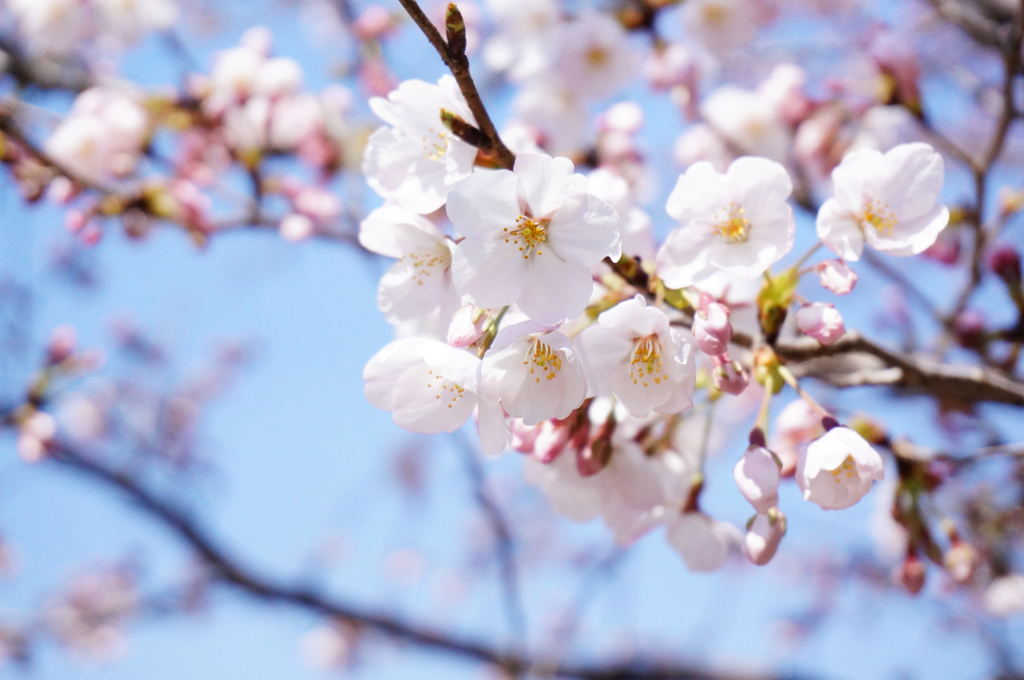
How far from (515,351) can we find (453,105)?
1.31 feet

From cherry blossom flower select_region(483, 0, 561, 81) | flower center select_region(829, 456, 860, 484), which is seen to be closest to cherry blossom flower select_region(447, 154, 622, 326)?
flower center select_region(829, 456, 860, 484)

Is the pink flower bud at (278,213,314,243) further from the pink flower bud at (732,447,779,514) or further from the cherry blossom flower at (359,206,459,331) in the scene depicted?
the pink flower bud at (732,447,779,514)

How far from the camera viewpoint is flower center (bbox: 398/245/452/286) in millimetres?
1117

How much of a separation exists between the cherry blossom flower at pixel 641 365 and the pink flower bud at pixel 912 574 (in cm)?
80

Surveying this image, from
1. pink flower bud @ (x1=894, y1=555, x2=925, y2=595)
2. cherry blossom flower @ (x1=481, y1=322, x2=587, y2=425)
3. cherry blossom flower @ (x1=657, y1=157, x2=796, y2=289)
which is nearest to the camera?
cherry blossom flower @ (x1=481, y1=322, x2=587, y2=425)

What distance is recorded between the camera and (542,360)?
91 cm

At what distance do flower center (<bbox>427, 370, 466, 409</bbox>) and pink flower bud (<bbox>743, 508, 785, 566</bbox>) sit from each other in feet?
1.66

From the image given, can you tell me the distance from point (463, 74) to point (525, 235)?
0.23 meters

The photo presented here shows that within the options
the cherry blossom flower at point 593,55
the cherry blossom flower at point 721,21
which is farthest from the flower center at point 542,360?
the cherry blossom flower at point 721,21

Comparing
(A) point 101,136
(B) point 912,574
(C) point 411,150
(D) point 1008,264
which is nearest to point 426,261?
(C) point 411,150

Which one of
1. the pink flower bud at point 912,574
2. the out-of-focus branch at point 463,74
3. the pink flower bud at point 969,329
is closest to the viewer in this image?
the out-of-focus branch at point 463,74

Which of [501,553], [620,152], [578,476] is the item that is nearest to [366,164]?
[578,476]

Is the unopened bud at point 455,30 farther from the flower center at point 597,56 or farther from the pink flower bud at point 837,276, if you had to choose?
the flower center at point 597,56

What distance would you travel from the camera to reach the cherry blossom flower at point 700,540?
125 cm
